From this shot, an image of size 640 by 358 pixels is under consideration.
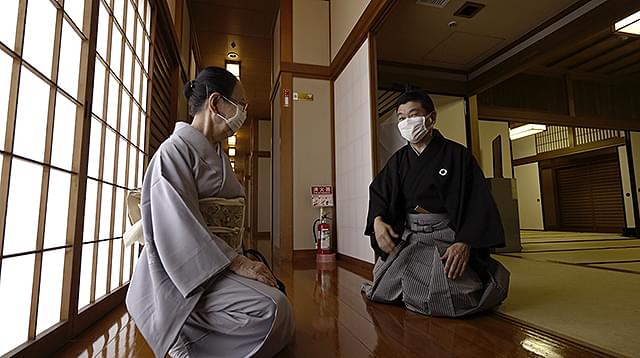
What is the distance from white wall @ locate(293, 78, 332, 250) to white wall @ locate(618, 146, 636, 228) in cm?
756

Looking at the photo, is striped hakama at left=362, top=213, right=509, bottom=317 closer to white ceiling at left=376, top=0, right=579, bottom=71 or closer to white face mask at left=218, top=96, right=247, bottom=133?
white face mask at left=218, top=96, right=247, bottom=133

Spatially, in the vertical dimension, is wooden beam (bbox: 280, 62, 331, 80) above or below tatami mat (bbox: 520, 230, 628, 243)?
above

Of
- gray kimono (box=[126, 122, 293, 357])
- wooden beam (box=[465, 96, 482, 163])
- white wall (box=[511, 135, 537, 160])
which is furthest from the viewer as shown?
white wall (box=[511, 135, 537, 160])

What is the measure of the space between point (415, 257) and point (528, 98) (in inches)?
224

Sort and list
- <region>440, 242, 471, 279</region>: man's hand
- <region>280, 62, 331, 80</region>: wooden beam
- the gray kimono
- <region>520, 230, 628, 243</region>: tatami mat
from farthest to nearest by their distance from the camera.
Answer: <region>520, 230, 628, 243</region>: tatami mat
<region>280, 62, 331, 80</region>: wooden beam
<region>440, 242, 471, 279</region>: man's hand
the gray kimono

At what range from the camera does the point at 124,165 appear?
8.11 feet

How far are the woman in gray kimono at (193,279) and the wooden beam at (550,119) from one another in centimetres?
566

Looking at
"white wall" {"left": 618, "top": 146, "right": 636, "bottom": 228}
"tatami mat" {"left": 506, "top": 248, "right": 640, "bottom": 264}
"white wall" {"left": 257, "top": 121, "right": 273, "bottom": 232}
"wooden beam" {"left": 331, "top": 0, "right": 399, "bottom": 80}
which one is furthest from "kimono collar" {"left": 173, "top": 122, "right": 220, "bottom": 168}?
"white wall" {"left": 618, "top": 146, "right": 636, "bottom": 228}

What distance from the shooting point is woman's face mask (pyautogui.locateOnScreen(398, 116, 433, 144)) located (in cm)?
192

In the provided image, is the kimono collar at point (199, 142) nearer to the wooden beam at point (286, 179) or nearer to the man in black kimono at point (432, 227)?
the man in black kimono at point (432, 227)

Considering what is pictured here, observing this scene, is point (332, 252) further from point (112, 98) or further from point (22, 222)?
point (22, 222)

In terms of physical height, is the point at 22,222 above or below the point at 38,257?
above

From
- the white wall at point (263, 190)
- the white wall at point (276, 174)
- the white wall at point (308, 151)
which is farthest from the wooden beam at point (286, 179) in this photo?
the white wall at point (263, 190)

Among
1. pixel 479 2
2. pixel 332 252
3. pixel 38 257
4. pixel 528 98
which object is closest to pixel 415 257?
pixel 38 257
